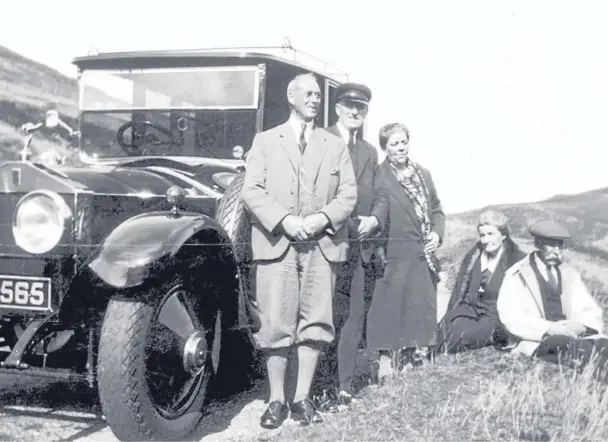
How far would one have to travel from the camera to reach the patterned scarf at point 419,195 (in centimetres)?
455

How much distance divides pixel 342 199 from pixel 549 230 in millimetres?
1159

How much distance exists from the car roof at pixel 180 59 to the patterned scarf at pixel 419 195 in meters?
0.94

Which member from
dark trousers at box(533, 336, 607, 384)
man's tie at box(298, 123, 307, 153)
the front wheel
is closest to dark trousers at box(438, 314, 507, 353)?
dark trousers at box(533, 336, 607, 384)

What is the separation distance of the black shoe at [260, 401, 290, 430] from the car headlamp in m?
1.25

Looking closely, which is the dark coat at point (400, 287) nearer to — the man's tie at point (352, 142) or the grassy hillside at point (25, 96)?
the man's tie at point (352, 142)

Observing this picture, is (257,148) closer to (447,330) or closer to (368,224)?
(368,224)

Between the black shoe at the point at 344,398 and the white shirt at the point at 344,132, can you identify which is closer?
the black shoe at the point at 344,398

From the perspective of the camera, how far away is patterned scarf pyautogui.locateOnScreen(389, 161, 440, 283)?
455 cm

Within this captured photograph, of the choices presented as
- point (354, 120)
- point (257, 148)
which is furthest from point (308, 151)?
point (354, 120)

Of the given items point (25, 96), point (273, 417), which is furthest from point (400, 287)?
point (25, 96)

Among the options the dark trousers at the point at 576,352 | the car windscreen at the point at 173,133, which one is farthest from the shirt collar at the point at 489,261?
the car windscreen at the point at 173,133

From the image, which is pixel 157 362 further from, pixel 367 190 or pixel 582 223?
pixel 582 223

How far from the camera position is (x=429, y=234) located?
15.1 ft

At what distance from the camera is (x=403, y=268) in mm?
4496
